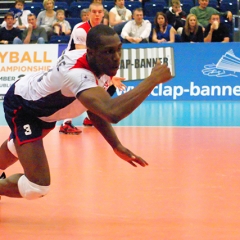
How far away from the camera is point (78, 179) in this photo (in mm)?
5613

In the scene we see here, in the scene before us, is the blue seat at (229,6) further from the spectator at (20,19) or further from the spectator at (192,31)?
the spectator at (20,19)

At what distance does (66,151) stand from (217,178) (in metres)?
2.26

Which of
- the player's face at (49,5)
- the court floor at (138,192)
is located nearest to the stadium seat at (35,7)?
the player's face at (49,5)

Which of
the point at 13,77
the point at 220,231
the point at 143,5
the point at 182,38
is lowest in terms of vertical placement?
the point at 220,231

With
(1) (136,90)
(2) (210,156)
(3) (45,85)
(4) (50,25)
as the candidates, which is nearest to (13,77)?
(4) (50,25)

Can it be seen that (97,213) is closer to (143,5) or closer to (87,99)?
(87,99)

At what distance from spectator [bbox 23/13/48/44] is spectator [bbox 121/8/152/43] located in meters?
2.14

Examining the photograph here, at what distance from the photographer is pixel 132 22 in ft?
44.6

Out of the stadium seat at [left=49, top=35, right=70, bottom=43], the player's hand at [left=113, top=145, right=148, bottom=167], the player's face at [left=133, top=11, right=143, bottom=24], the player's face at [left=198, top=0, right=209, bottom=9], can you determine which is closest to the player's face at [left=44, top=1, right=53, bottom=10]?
the stadium seat at [left=49, top=35, right=70, bottom=43]

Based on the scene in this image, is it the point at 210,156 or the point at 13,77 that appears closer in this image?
the point at 210,156

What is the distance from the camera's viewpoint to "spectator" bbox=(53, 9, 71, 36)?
14.2m

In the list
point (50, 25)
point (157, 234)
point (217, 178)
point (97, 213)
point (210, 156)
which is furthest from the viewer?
point (50, 25)

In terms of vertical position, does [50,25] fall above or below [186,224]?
above

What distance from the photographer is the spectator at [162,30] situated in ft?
44.2
